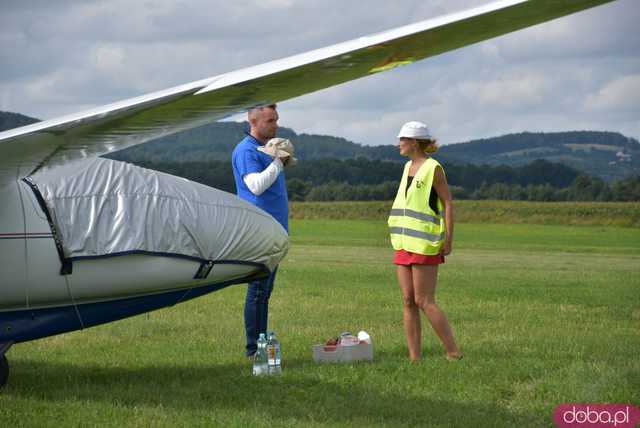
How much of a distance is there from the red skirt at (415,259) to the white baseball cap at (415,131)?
890 mm

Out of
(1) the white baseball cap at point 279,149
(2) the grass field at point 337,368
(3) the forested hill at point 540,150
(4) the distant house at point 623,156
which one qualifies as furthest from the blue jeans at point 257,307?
(4) the distant house at point 623,156

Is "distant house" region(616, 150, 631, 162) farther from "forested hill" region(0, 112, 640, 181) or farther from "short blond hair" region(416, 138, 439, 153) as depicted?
"short blond hair" region(416, 138, 439, 153)

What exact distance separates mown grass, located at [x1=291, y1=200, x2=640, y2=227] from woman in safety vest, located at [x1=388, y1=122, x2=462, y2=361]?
46995mm

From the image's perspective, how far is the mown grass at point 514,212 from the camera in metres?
55.3

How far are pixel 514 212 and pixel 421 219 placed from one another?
170ft

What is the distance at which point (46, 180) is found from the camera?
6621 mm

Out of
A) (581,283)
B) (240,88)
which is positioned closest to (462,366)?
(240,88)

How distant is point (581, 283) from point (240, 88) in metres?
11.7

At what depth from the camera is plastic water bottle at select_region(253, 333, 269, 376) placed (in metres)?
7.39

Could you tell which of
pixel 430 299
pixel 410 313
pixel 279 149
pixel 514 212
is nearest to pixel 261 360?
pixel 410 313

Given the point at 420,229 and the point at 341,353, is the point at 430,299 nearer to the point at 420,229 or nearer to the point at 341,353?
the point at 420,229

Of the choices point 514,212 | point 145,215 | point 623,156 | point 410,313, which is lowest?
point 623,156

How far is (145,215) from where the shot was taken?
675cm

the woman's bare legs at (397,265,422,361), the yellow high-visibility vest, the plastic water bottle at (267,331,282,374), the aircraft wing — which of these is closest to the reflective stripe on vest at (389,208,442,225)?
the yellow high-visibility vest
